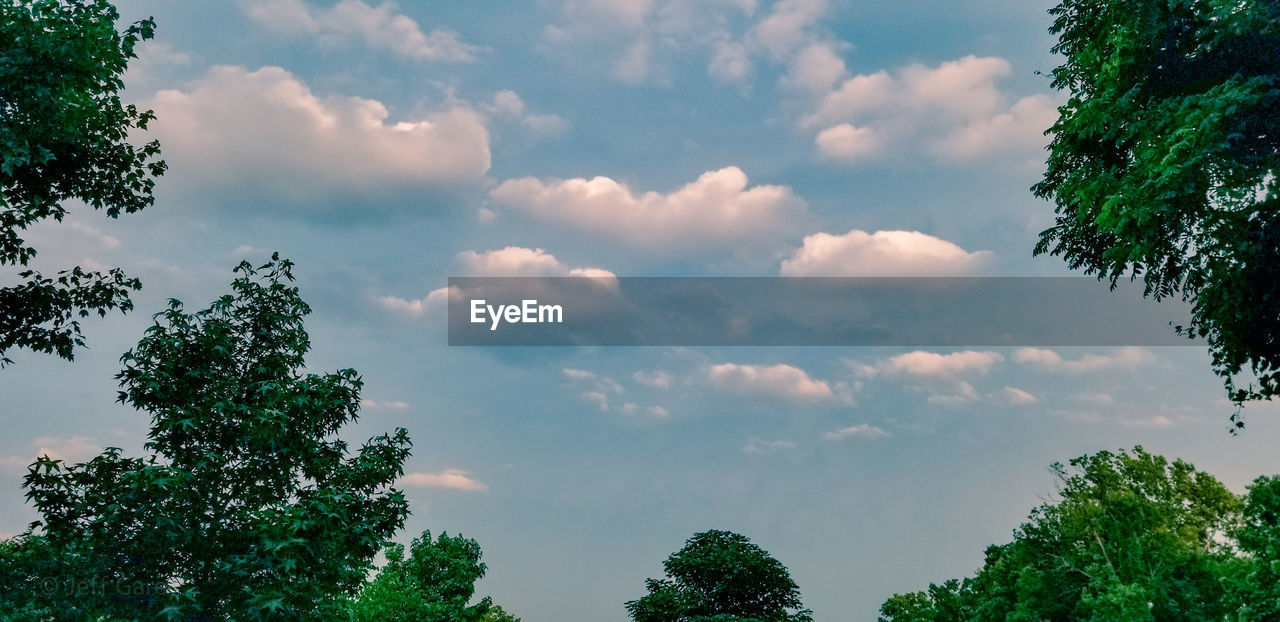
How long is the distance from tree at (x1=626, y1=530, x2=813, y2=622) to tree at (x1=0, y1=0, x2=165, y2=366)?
2962 cm

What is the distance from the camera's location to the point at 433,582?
5281 centimetres

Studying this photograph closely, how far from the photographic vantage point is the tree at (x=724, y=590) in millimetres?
43875

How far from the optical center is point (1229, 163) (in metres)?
19.3

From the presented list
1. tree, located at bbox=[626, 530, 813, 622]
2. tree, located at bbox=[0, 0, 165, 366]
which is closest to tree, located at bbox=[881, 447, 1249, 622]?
tree, located at bbox=[626, 530, 813, 622]

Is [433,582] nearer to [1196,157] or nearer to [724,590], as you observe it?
[724,590]

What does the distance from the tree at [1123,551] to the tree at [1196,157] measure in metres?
13.7

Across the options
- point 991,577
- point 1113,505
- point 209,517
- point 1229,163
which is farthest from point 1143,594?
point 209,517

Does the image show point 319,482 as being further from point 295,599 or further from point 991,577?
point 991,577

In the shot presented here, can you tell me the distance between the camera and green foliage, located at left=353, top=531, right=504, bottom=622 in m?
48.4

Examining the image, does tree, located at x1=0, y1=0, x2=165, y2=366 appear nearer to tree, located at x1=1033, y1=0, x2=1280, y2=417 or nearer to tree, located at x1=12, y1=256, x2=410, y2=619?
tree, located at x1=12, y1=256, x2=410, y2=619

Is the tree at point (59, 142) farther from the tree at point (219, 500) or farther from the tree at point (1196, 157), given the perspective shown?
the tree at point (1196, 157)

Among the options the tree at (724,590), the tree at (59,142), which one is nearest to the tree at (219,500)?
the tree at (59,142)

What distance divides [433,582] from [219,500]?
3451 cm

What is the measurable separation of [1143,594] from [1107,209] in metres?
18.8
